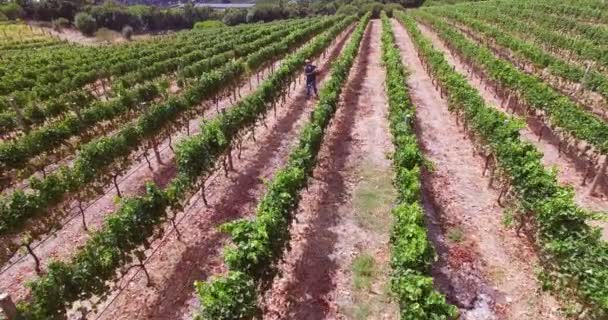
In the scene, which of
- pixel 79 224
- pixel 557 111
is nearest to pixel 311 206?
pixel 79 224

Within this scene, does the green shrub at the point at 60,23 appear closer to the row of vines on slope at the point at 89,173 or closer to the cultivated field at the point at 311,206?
the cultivated field at the point at 311,206

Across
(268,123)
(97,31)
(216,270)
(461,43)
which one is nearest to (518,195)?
(216,270)

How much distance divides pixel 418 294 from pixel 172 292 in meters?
5.61

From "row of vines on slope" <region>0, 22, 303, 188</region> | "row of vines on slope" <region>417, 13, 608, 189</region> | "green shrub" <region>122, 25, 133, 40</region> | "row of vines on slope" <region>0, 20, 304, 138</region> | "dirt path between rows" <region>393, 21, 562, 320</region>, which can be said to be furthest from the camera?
"green shrub" <region>122, 25, 133, 40</region>

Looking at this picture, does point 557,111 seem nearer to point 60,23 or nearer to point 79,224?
point 79,224

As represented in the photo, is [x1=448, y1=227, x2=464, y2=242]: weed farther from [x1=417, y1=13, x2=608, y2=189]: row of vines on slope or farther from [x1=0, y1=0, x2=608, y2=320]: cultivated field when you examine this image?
[x1=417, y1=13, x2=608, y2=189]: row of vines on slope

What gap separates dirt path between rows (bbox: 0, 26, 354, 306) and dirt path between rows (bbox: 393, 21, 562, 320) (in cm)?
878

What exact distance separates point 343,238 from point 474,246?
3.49 metres

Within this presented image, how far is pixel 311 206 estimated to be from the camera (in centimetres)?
1246

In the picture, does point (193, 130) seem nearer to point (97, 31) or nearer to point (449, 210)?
point (449, 210)

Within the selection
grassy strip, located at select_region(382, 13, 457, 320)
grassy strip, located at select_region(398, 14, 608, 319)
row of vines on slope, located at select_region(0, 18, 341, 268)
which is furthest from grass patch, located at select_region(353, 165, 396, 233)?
row of vines on slope, located at select_region(0, 18, 341, 268)

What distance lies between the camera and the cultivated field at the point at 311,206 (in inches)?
318

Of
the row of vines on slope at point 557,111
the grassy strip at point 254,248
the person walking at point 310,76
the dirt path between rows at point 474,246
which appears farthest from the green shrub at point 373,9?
the grassy strip at point 254,248

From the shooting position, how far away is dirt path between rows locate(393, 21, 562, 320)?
885cm
